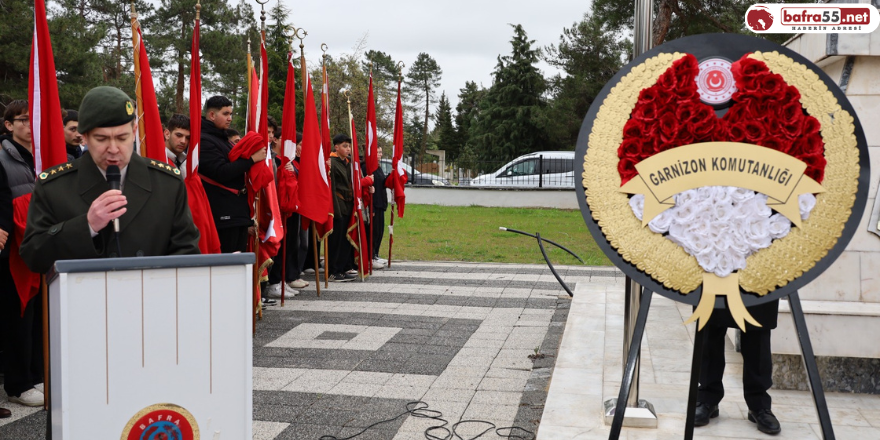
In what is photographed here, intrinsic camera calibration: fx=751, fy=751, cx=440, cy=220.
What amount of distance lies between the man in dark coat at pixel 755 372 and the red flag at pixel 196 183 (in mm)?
3352

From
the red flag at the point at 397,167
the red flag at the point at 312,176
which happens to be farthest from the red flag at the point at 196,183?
the red flag at the point at 397,167

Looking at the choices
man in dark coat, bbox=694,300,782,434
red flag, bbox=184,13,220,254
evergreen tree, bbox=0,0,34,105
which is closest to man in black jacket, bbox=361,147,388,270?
red flag, bbox=184,13,220,254

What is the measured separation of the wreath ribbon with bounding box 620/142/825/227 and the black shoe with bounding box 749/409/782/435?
1.18m

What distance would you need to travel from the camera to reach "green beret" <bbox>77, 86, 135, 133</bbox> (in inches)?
102

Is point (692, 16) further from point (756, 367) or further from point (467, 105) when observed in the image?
point (467, 105)

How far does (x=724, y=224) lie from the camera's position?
2943mm

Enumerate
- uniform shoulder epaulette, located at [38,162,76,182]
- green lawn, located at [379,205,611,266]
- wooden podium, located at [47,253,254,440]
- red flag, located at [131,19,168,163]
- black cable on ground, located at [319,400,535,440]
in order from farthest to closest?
green lawn, located at [379,205,611,266], red flag, located at [131,19,168,163], black cable on ground, located at [319,400,535,440], uniform shoulder epaulette, located at [38,162,76,182], wooden podium, located at [47,253,254,440]

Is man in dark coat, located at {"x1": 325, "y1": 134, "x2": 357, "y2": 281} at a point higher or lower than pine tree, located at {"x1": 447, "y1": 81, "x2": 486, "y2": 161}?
lower

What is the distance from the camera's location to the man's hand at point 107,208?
7.88 feet

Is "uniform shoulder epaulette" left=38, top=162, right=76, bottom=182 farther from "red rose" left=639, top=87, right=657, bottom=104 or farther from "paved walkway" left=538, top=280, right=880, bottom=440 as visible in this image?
"paved walkway" left=538, top=280, right=880, bottom=440

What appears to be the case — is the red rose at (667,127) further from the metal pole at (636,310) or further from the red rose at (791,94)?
the metal pole at (636,310)

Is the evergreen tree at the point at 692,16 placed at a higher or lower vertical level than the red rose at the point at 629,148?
higher

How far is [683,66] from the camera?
3.01 meters

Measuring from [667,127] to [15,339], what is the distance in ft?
12.7
